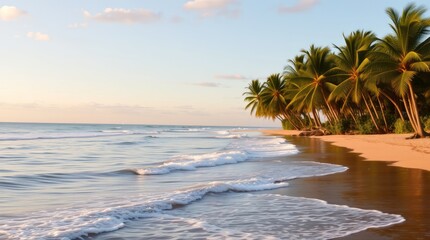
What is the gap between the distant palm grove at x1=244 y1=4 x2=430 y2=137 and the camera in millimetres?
24391

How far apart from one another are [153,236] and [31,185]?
19.4 feet

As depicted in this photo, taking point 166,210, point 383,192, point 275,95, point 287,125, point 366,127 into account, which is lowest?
point 166,210

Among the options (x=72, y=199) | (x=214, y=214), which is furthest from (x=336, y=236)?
(x=72, y=199)

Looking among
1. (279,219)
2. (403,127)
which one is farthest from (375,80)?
(279,219)

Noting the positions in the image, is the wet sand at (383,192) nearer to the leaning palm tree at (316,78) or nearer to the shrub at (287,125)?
the leaning palm tree at (316,78)

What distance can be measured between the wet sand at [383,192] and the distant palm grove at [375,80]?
1407 centimetres

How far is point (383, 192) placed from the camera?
811cm

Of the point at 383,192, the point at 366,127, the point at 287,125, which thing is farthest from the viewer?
the point at 287,125

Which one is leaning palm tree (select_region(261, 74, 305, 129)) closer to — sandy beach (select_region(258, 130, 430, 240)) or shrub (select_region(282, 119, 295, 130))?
shrub (select_region(282, 119, 295, 130))

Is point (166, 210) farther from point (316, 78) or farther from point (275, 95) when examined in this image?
point (275, 95)

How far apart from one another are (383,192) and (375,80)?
18.6 meters

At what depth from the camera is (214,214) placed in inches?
253

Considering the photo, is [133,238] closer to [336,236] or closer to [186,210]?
[186,210]

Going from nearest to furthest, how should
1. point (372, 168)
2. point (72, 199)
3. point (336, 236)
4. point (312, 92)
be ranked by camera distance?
point (336, 236) → point (72, 199) → point (372, 168) → point (312, 92)
